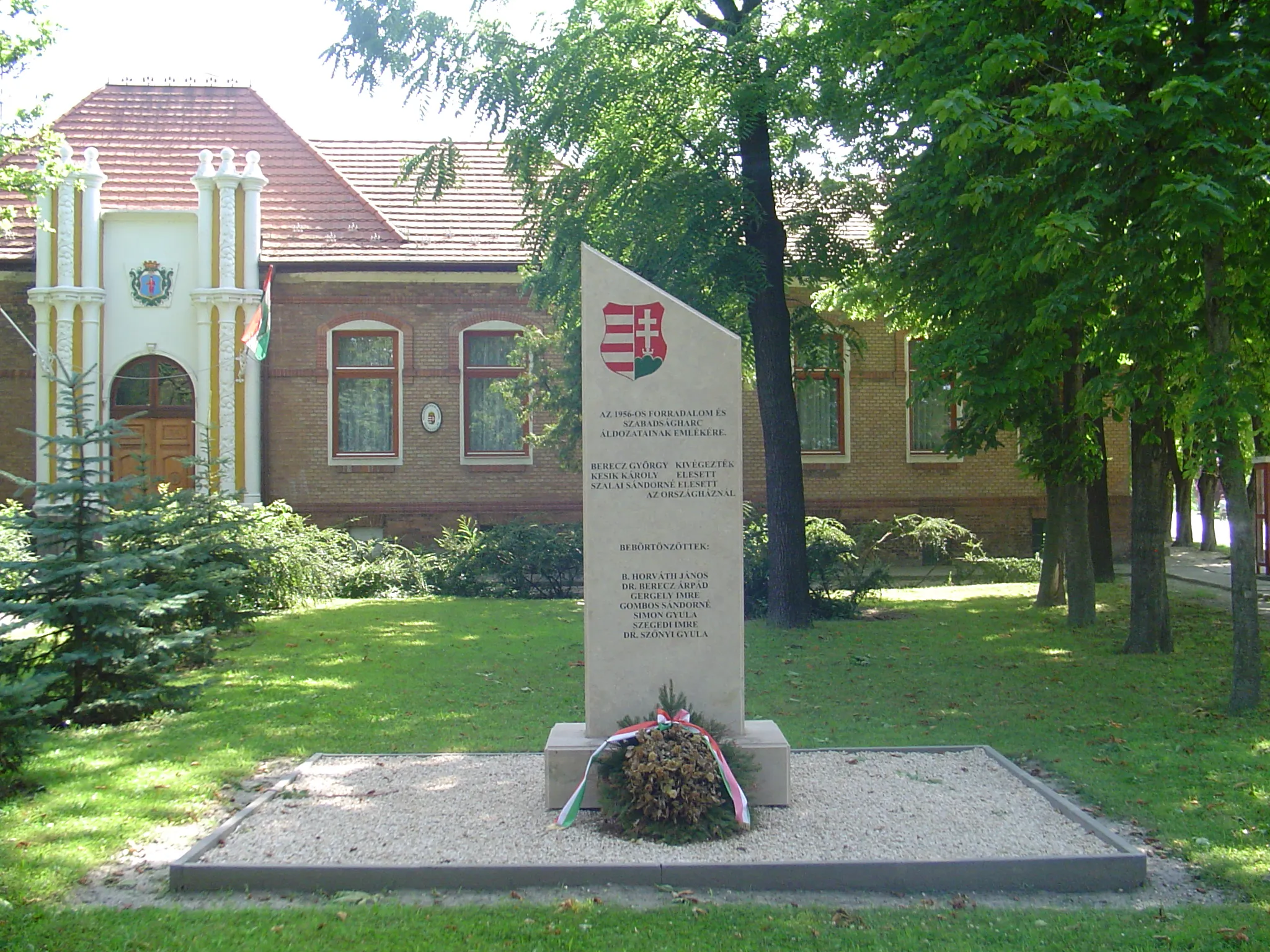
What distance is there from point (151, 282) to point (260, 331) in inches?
148

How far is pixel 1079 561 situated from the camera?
1466 cm

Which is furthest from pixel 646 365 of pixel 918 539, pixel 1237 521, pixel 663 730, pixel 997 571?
pixel 918 539

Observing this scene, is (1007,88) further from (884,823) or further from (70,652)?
(70,652)

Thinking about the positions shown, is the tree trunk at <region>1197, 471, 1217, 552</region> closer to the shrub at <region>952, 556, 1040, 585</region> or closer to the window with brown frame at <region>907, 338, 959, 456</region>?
the window with brown frame at <region>907, 338, 959, 456</region>

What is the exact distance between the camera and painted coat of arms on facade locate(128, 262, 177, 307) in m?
23.2

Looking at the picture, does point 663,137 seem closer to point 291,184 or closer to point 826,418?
point 826,418

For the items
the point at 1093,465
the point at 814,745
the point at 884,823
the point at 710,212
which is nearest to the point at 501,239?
the point at 710,212

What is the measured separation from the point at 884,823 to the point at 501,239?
20.8 metres

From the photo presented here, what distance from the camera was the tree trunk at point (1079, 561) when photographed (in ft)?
47.9

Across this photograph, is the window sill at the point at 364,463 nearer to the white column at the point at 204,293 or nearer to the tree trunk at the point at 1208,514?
the white column at the point at 204,293

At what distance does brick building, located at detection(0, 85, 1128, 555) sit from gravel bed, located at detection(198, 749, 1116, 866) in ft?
53.2

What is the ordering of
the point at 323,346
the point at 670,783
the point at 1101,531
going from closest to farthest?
the point at 670,783
the point at 1101,531
the point at 323,346

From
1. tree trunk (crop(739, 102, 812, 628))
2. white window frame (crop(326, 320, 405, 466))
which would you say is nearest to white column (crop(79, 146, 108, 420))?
white window frame (crop(326, 320, 405, 466))

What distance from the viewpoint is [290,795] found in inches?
273
